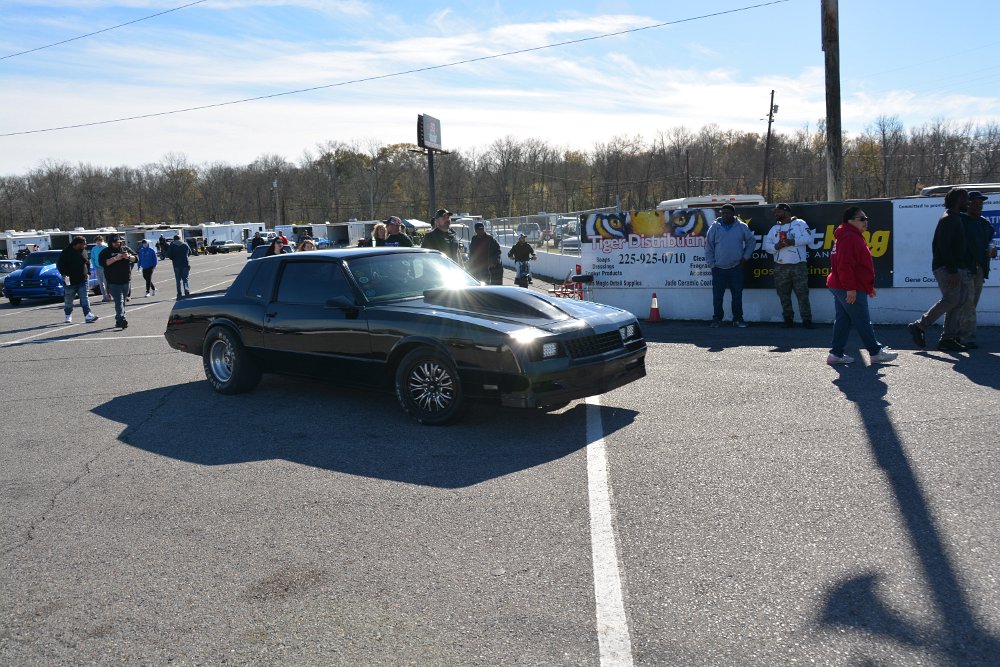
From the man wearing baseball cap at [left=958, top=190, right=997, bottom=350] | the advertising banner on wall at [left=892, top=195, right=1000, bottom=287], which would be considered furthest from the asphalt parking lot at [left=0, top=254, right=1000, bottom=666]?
the advertising banner on wall at [left=892, top=195, right=1000, bottom=287]

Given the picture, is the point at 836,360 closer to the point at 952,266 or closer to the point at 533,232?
the point at 952,266

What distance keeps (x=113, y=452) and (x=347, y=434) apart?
185 cm

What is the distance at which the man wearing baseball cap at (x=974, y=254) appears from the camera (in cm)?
902

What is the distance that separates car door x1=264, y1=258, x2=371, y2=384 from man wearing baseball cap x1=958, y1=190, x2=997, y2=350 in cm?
686

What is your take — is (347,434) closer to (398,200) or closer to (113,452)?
(113,452)

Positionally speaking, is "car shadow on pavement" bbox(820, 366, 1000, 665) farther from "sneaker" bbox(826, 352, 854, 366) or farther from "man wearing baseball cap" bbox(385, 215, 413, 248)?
"man wearing baseball cap" bbox(385, 215, 413, 248)

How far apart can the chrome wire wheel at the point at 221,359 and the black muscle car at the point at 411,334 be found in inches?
0.4

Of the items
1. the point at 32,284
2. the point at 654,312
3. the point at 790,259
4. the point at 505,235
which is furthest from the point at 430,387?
the point at 505,235

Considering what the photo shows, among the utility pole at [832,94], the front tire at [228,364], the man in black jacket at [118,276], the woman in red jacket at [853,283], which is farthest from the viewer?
the utility pole at [832,94]

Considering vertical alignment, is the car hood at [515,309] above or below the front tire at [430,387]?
above

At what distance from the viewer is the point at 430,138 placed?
3638 cm

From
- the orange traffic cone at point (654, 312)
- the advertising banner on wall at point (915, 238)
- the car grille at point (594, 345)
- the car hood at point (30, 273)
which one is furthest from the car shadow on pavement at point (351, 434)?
the car hood at point (30, 273)

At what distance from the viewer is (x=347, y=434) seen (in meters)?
6.54

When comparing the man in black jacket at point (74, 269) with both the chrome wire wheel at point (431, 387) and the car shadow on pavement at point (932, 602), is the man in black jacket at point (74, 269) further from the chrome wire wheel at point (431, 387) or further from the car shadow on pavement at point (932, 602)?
the car shadow on pavement at point (932, 602)
